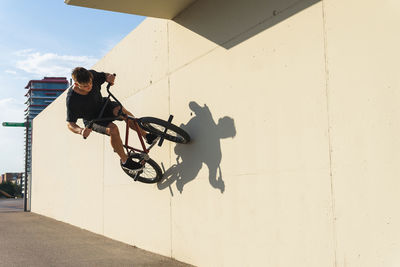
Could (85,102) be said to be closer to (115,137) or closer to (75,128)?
(75,128)

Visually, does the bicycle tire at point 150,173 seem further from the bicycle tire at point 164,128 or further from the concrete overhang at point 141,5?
the concrete overhang at point 141,5

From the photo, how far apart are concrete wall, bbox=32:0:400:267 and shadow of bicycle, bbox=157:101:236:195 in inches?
1.0

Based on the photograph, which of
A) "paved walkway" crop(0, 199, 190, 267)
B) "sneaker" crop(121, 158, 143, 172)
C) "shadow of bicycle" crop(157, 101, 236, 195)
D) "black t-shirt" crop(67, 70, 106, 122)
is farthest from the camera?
"paved walkway" crop(0, 199, 190, 267)

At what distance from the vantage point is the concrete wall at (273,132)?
12.4ft

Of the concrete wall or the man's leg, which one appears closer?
the concrete wall

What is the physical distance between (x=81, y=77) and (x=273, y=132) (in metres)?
2.84

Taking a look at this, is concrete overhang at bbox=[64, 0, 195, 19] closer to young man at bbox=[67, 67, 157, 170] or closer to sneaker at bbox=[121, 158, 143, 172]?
young man at bbox=[67, 67, 157, 170]

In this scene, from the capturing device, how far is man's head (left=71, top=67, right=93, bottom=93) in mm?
6246

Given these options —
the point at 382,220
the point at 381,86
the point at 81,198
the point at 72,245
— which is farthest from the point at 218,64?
the point at 81,198

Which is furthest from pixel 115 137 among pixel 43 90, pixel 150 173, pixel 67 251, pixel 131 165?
pixel 43 90

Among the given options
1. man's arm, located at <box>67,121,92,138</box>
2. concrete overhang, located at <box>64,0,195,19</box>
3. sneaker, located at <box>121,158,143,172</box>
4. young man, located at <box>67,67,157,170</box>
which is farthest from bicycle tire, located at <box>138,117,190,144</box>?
concrete overhang, located at <box>64,0,195,19</box>

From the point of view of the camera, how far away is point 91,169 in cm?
1127

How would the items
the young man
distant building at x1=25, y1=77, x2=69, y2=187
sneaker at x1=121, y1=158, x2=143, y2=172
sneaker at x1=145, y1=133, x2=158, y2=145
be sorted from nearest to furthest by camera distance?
the young man, sneaker at x1=121, y1=158, x2=143, y2=172, sneaker at x1=145, y1=133, x2=158, y2=145, distant building at x1=25, y1=77, x2=69, y2=187

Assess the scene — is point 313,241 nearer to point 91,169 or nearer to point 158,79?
point 158,79
